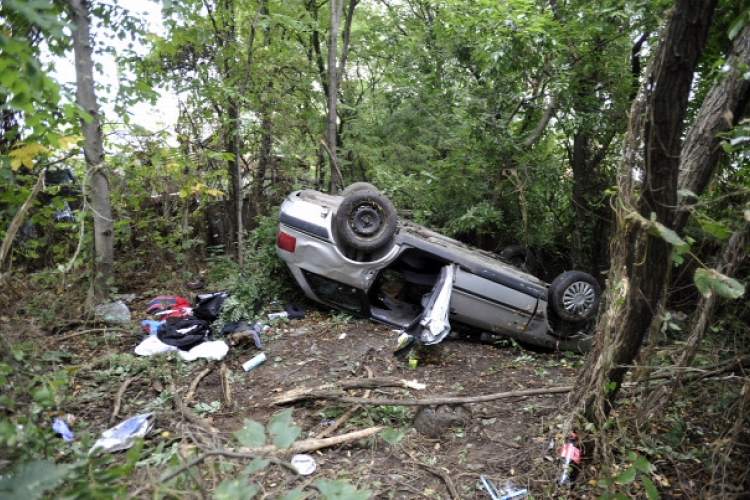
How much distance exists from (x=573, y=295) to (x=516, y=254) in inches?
94.3

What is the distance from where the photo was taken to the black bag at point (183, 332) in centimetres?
545

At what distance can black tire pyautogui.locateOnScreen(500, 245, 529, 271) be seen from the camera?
821 cm

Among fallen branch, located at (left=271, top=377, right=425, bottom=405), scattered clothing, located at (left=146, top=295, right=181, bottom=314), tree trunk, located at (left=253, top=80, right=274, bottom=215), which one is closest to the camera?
fallen branch, located at (left=271, top=377, right=425, bottom=405)

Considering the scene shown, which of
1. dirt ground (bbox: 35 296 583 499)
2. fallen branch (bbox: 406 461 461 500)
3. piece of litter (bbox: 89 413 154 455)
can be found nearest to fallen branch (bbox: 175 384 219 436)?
dirt ground (bbox: 35 296 583 499)

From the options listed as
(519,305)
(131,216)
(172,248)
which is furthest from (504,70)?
(131,216)

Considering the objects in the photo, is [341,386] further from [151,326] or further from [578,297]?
[578,297]

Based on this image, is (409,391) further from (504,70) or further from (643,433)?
(504,70)

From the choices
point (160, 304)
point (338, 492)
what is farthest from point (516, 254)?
point (338, 492)

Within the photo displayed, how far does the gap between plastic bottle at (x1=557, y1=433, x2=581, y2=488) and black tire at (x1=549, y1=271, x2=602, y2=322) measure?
2.94m

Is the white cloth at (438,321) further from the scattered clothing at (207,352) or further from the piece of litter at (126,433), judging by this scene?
the piece of litter at (126,433)

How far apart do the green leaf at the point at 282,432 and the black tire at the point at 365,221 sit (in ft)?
13.8

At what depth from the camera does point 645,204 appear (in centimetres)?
265

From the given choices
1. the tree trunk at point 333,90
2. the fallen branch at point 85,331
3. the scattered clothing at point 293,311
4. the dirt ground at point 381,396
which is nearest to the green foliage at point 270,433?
the dirt ground at point 381,396

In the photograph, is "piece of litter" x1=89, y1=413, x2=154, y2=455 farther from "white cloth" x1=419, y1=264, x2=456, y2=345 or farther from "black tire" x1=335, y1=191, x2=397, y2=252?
"black tire" x1=335, y1=191, x2=397, y2=252
